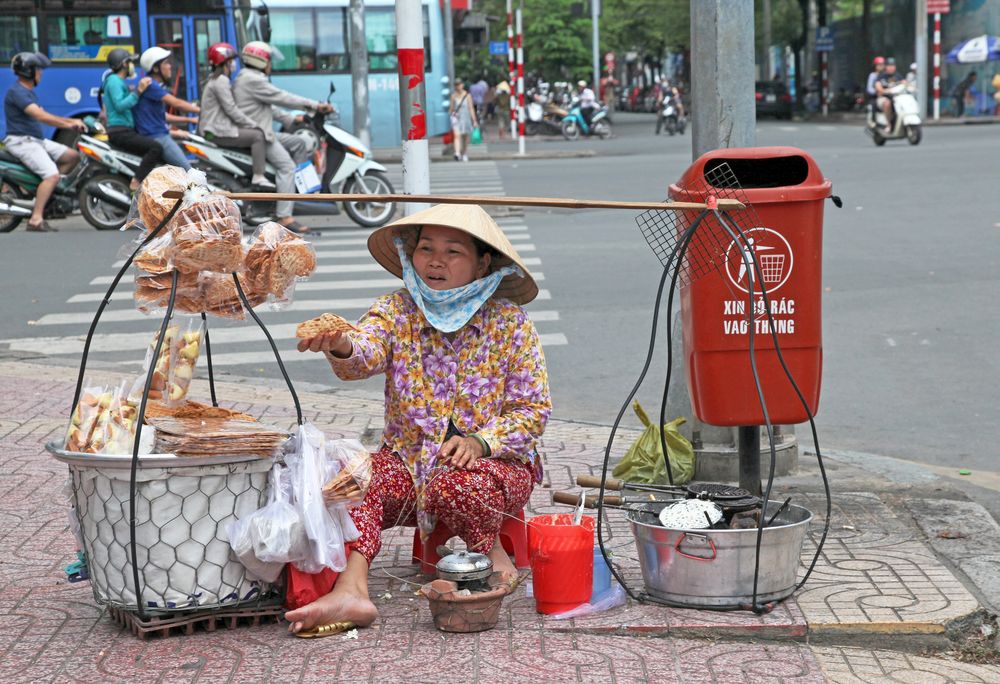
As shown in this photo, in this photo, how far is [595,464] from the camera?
18.0 feet

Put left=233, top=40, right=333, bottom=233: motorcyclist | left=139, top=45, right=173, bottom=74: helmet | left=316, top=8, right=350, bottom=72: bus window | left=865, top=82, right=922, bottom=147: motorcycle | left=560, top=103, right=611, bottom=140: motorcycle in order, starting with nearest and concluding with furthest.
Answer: left=139, top=45, right=173, bottom=74: helmet, left=233, top=40, right=333, bottom=233: motorcyclist, left=865, top=82, right=922, bottom=147: motorcycle, left=316, top=8, right=350, bottom=72: bus window, left=560, top=103, right=611, bottom=140: motorcycle

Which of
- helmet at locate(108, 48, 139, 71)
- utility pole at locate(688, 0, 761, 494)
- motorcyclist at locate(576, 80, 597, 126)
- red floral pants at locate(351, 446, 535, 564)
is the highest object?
helmet at locate(108, 48, 139, 71)

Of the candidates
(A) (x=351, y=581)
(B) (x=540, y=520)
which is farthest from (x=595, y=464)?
(A) (x=351, y=581)

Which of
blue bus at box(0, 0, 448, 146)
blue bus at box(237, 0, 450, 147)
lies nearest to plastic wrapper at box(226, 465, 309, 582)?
blue bus at box(0, 0, 448, 146)

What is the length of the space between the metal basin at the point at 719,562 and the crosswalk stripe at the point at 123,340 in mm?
5173

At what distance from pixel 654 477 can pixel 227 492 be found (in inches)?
78.8

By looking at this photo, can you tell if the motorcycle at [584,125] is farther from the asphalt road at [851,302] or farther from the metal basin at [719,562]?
the metal basin at [719,562]

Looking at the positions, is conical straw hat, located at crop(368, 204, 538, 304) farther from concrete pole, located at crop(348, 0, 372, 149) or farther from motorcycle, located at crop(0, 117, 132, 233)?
concrete pole, located at crop(348, 0, 372, 149)

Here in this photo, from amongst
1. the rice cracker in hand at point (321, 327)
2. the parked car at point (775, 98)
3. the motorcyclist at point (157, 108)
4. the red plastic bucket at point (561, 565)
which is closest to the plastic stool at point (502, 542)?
the red plastic bucket at point (561, 565)

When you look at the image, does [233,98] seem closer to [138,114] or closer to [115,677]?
[138,114]

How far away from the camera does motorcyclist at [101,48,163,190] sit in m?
13.5

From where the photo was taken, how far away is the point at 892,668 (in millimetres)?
3426

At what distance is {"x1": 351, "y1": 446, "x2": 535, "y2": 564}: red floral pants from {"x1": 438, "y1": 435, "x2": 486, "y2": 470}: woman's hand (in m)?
0.04

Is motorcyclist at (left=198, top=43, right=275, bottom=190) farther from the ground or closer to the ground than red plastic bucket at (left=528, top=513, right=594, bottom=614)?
farther from the ground
